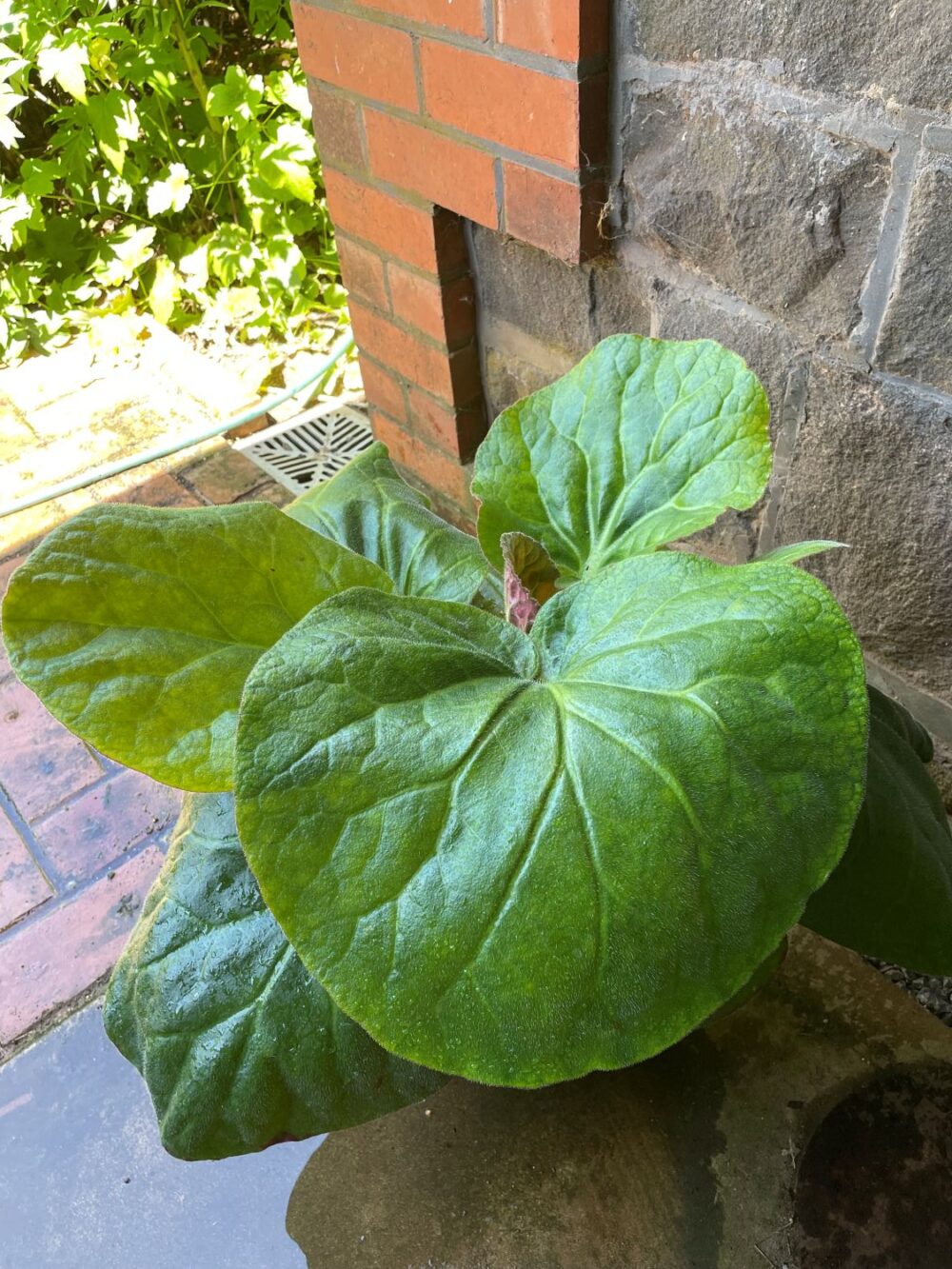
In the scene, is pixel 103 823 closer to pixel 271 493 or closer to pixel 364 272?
pixel 271 493

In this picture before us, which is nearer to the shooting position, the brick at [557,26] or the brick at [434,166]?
the brick at [557,26]

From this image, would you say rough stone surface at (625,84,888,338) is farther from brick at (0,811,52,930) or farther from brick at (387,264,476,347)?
brick at (0,811,52,930)

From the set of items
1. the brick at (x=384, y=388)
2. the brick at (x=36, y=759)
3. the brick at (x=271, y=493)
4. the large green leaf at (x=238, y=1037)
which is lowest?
the brick at (x=36, y=759)

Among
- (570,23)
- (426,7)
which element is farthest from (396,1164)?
(426,7)

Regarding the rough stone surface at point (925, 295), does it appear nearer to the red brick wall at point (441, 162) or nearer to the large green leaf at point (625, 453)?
the large green leaf at point (625, 453)

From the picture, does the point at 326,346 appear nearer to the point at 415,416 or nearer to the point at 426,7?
the point at 415,416

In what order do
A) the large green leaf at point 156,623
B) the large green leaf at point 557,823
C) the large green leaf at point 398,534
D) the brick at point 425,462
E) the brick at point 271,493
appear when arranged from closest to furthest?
the large green leaf at point 557,823 < the large green leaf at point 156,623 < the large green leaf at point 398,534 < the brick at point 425,462 < the brick at point 271,493

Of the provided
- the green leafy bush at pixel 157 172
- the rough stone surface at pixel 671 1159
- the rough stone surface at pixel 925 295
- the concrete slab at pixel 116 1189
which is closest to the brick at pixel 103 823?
the concrete slab at pixel 116 1189

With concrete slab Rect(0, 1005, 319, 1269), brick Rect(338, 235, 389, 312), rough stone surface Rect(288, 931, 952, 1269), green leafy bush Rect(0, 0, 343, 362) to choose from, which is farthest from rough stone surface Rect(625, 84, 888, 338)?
green leafy bush Rect(0, 0, 343, 362)
